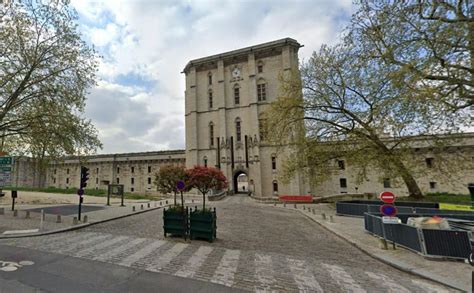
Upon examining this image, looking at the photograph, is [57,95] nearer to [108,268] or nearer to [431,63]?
[108,268]

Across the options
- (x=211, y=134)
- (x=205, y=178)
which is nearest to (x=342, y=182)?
(x=211, y=134)

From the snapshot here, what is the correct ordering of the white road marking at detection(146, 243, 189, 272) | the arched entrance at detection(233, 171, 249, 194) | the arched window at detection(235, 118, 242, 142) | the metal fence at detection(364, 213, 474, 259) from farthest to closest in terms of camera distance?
the arched entrance at detection(233, 171, 249, 194) → the arched window at detection(235, 118, 242, 142) → the metal fence at detection(364, 213, 474, 259) → the white road marking at detection(146, 243, 189, 272)

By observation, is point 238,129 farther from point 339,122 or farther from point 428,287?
point 428,287

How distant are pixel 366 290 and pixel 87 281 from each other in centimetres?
604

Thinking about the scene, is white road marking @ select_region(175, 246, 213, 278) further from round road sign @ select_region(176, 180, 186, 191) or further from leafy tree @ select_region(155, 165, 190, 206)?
leafy tree @ select_region(155, 165, 190, 206)

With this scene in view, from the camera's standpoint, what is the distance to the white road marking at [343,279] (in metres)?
4.80

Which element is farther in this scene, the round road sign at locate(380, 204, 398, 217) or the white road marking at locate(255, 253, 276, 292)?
the round road sign at locate(380, 204, 398, 217)

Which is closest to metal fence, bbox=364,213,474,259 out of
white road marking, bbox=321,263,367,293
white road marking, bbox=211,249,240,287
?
white road marking, bbox=321,263,367,293

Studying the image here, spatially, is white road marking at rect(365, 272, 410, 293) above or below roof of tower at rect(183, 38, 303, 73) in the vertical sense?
below

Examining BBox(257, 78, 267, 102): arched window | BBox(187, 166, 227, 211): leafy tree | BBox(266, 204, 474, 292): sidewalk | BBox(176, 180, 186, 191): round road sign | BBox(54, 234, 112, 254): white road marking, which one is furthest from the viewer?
BBox(257, 78, 267, 102): arched window

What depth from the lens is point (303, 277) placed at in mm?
5332

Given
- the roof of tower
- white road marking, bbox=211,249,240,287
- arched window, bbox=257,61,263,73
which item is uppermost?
the roof of tower

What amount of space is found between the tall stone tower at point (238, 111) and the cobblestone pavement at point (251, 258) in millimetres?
29568

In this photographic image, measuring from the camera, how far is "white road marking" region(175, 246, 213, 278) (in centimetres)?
547
